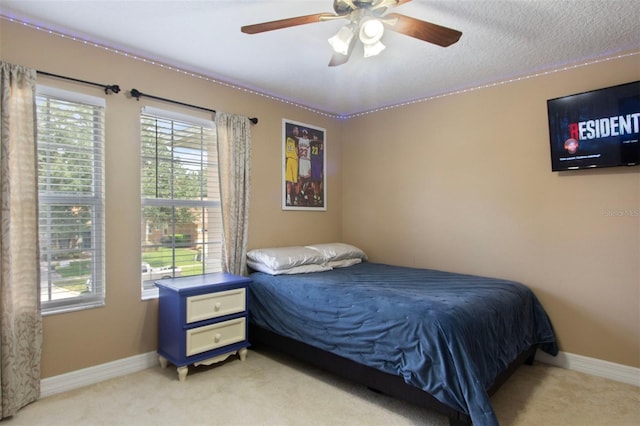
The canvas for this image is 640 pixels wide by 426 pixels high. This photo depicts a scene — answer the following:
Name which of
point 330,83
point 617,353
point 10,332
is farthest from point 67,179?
point 617,353

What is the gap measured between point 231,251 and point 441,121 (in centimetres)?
241

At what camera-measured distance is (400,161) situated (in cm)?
388

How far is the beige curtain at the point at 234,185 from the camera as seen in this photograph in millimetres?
3227

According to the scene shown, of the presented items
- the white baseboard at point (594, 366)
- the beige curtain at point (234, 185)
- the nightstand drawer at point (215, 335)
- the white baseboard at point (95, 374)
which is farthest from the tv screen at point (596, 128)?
the white baseboard at point (95, 374)

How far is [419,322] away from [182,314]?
5.40 ft

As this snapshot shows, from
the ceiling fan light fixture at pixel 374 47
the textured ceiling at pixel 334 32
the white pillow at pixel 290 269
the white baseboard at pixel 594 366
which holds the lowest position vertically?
the white baseboard at pixel 594 366

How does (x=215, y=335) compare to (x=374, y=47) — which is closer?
(x=374, y=47)

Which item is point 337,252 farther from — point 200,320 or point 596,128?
point 596,128

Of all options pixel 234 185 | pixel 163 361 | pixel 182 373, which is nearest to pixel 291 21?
pixel 234 185

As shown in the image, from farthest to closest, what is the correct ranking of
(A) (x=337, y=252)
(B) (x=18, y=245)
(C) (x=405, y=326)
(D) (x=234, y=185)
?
(A) (x=337, y=252) → (D) (x=234, y=185) → (B) (x=18, y=245) → (C) (x=405, y=326)

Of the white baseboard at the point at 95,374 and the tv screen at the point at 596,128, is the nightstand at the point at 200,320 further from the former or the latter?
the tv screen at the point at 596,128

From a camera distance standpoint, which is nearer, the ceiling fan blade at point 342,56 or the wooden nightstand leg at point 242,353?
the ceiling fan blade at point 342,56

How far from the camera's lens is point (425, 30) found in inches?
72.7

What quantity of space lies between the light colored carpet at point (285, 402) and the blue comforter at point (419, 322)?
0.96ft
